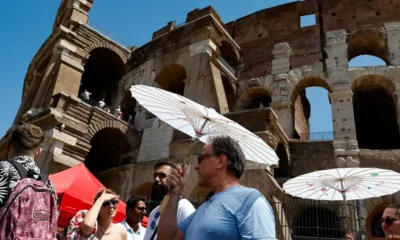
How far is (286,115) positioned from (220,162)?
1415cm

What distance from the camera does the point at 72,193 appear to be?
20.8 feet

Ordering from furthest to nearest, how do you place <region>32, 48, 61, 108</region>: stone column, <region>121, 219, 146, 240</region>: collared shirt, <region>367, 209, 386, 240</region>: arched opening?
1. <region>32, 48, 61, 108</region>: stone column
2. <region>367, 209, 386, 240</region>: arched opening
3. <region>121, 219, 146, 240</region>: collared shirt

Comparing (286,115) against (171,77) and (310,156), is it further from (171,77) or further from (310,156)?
(171,77)

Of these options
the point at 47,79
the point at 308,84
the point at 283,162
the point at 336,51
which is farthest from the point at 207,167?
the point at 336,51

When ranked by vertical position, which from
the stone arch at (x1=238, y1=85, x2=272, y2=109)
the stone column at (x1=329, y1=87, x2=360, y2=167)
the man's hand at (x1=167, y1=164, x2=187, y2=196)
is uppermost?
the stone arch at (x1=238, y1=85, x2=272, y2=109)

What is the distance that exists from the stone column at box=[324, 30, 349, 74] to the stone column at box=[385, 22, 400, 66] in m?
1.80

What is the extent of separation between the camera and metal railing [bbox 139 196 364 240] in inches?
352

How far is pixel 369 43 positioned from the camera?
56.0ft

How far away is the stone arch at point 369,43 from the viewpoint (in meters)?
16.4

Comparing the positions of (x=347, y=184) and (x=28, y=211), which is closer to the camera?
(x=28, y=211)

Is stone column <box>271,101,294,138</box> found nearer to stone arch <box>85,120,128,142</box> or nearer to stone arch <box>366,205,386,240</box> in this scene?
stone arch <box>366,205,386,240</box>

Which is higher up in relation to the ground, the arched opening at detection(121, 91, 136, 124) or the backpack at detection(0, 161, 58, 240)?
the arched opening at detection(121, 91, 136, 124)

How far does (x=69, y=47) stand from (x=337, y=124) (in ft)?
39.3

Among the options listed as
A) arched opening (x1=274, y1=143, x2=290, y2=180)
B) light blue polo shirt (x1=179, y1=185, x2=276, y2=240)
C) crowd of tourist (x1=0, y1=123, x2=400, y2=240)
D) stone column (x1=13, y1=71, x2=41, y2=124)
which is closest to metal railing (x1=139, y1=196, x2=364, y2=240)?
arched opening (x1=274, y1=143, x2=290, y2=180)
